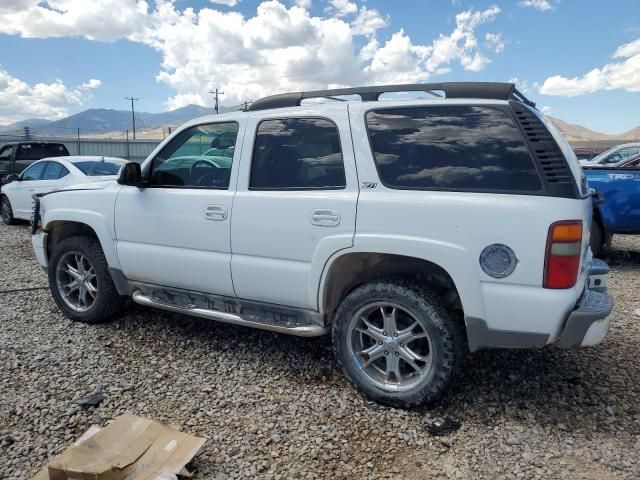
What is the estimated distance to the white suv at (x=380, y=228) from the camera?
266 centimetres

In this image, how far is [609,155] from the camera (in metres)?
11.1

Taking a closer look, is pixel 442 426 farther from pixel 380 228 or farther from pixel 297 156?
pixel 297 156

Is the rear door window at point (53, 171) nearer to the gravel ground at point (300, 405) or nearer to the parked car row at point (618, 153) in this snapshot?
the gravel ground at point (300, 405)

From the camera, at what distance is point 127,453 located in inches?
98.2

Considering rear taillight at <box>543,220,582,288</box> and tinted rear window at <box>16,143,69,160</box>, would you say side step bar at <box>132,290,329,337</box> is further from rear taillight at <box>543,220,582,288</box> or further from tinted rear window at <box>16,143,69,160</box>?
tinted rear window at <box>16,143,69,160</box>

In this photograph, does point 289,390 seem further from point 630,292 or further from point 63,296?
point 630,292

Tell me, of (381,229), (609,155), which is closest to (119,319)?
(381,229)

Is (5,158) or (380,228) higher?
(5,158)

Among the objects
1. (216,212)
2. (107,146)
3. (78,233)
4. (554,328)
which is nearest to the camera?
(554,328)

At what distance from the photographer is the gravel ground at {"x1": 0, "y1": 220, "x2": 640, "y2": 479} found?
263 cm

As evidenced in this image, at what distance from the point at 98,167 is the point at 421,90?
795cm

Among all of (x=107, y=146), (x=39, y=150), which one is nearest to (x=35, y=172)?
(x=39, y=150)

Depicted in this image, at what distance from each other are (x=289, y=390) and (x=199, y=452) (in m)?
0.82

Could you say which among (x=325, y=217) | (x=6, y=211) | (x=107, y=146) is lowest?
(x=6, y=211)
